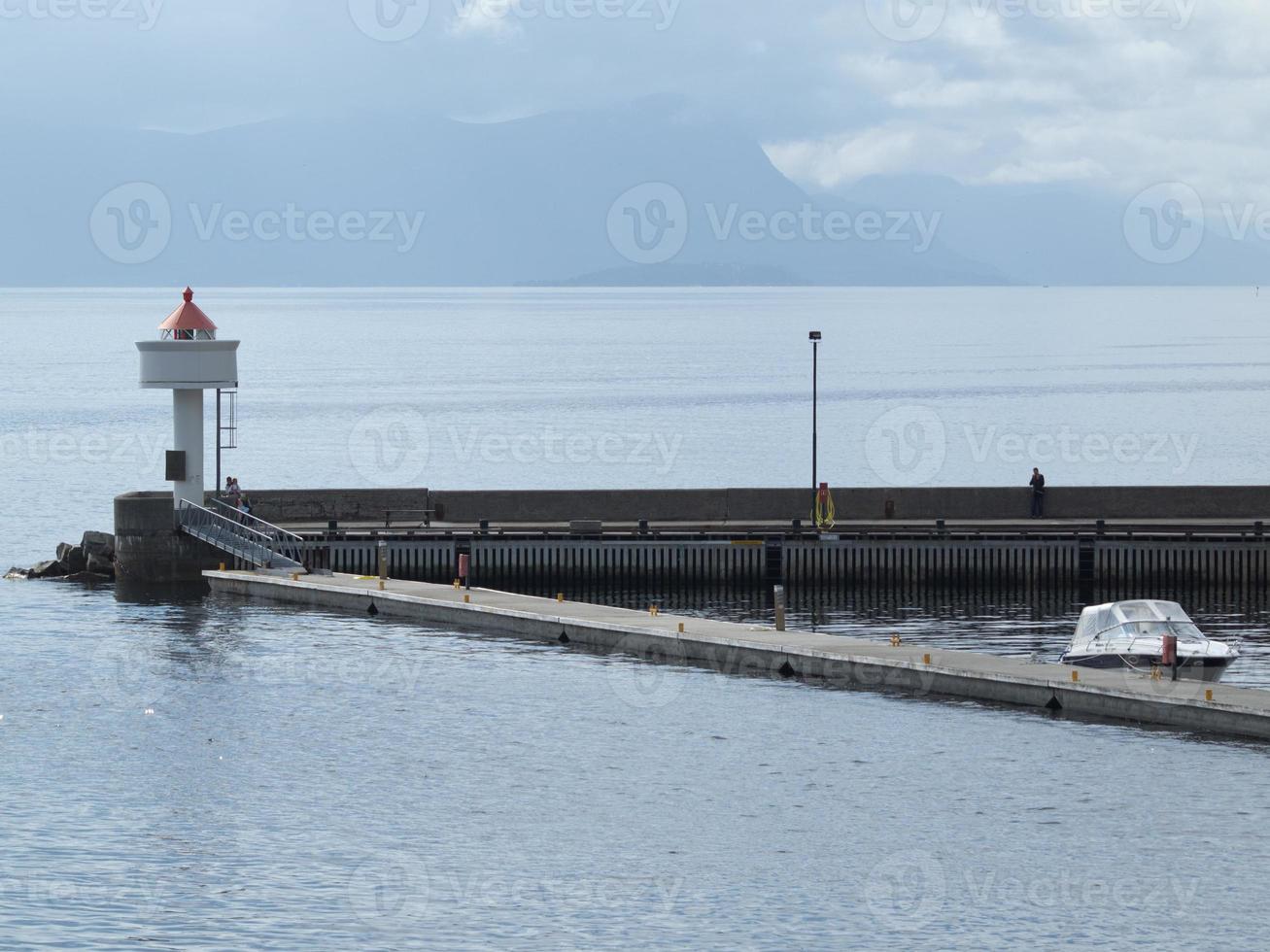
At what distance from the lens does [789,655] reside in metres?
43.5

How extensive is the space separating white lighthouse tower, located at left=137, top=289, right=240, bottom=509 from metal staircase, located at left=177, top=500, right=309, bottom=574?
495 millimetres

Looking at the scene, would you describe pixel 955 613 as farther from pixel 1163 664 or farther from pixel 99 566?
pixel 99 566

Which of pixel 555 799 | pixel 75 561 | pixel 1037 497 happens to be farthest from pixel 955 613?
pixel 75 561

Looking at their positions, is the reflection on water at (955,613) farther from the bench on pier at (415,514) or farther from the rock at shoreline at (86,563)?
the rock at shoreline at (86,563)

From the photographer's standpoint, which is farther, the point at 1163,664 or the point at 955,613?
the point at 955,613

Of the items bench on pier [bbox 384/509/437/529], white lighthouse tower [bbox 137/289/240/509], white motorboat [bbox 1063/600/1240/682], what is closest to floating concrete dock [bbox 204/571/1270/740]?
white motorboat [bbox 1063/600/1240/682]

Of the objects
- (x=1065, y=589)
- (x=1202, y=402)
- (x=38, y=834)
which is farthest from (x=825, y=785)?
(x=1202, y=402)

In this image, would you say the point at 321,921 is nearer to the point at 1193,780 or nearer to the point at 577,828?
the point at 577,828

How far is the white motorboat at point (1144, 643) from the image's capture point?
41.3 metres

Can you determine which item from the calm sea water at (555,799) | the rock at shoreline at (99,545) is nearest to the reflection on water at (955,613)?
the calm sea water at (555,799)

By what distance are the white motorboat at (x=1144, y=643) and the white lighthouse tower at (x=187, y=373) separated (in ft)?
89.4

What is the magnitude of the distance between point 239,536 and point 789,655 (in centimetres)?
2056

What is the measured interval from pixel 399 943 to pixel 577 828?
5.90 m

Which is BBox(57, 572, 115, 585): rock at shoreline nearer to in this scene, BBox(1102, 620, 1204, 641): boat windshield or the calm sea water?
the calm sea water
